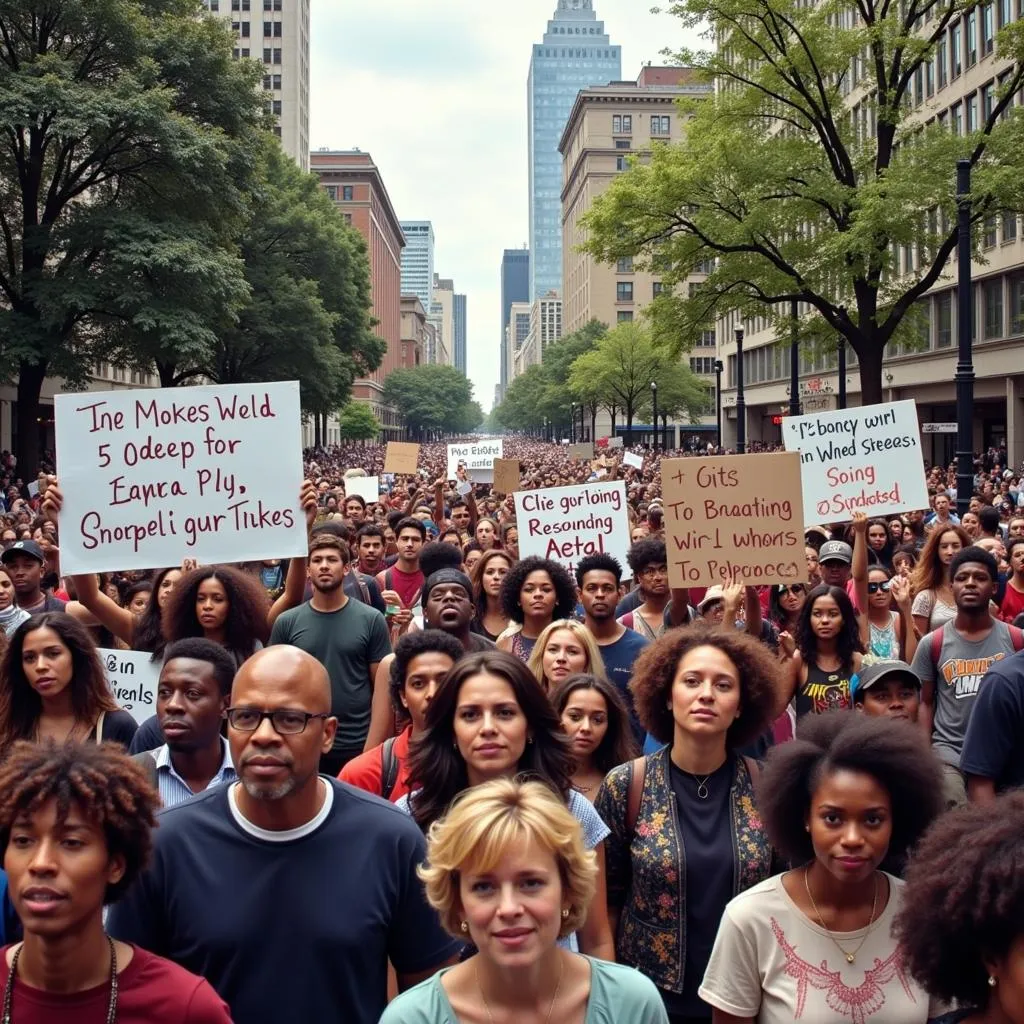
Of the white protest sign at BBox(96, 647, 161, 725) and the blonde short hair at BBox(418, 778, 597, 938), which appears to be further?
the white protest sign at BBox(96, 647, 161, 725)

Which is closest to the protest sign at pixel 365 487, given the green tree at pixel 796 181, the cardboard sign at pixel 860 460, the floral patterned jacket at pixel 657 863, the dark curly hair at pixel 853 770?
the cardboard sign at pixel 860 460

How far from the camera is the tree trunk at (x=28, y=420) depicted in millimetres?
35000

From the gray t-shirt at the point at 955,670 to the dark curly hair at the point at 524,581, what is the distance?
6.21 feet

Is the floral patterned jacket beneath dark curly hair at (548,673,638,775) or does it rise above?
beneath

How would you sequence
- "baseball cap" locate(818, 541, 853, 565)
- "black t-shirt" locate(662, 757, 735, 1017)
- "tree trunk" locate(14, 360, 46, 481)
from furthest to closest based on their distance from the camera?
"tree trunk" locate(14, 360, 46, 481), "baseball cap" locate(818, 541, 853, 565), "black t-shirt" locate(662, 757, 735, 1017)

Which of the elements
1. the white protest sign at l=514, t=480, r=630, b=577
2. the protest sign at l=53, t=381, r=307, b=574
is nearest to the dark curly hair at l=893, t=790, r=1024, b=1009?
the protest sign at l=53, t=381, r=307, b=574

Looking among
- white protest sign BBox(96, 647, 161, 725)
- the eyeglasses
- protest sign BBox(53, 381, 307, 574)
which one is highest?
protest sign BBox(53, 381, 307, 574)

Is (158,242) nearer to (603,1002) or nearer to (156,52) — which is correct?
(156,52)

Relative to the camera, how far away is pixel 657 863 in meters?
3.96

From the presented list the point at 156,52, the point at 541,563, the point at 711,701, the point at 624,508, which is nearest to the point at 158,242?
the point at 156,52

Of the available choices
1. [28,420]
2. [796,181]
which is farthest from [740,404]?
[28,420]

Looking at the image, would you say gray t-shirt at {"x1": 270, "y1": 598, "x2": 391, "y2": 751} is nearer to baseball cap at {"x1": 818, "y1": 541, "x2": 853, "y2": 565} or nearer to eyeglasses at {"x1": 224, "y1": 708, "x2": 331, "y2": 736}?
baseball cap at {"x1": 818, "y1": 541, "x2": 853, "y2": 565}

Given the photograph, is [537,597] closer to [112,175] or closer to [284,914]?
[284,914]

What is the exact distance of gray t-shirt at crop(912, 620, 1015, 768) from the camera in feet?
20.8
